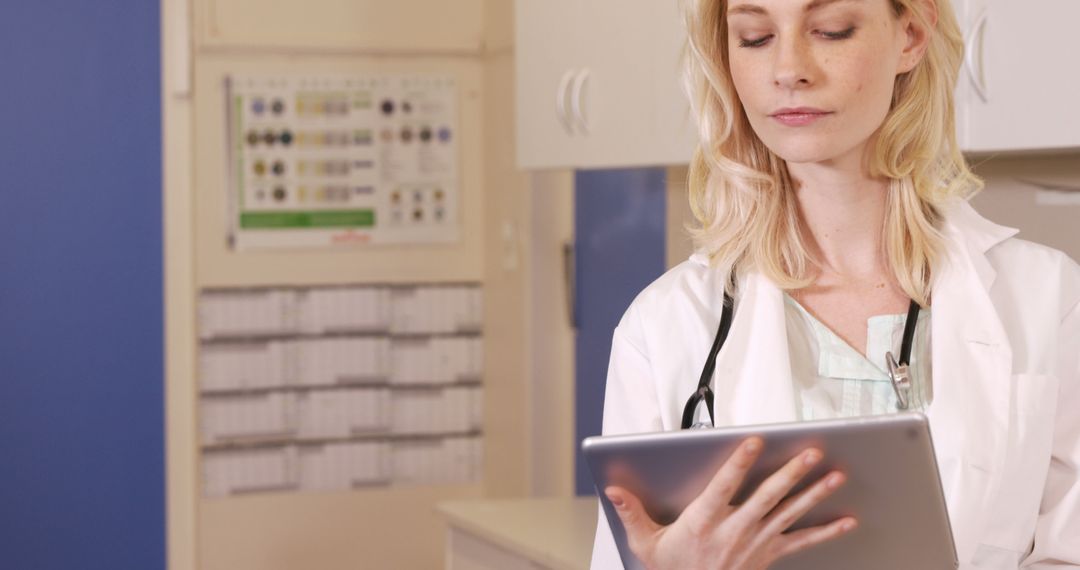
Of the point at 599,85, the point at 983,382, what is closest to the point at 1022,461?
the point at 983,382

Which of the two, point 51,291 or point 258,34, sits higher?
point 258,34

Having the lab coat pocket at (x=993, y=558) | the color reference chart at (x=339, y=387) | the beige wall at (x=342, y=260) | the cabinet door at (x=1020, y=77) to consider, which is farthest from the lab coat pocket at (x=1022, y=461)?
the color reference chart at (x=339, y=387)

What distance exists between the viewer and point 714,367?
1.39 metres

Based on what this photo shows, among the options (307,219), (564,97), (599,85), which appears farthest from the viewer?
(307,219)

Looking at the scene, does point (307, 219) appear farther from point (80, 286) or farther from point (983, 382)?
point (983, 382)

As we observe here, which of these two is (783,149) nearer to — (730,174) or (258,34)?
(730,174)

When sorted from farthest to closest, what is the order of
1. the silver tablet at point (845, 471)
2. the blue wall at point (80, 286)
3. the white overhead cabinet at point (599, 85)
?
1. the blue wall at point (80, 286)
2. the white overhead cabinet at point (599, 85)
3. the silver tablet at point (845, 471)

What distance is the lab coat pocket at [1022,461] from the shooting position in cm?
130

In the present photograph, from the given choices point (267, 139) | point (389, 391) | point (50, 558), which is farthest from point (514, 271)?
point (50, 558)

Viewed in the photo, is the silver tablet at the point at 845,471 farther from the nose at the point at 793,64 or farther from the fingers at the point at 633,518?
the nose at the point at 793,64

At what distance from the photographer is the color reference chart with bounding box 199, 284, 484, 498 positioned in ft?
12.9

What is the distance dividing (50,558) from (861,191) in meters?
3.04

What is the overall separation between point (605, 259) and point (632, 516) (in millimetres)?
2317

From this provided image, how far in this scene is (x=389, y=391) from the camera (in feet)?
13.3
